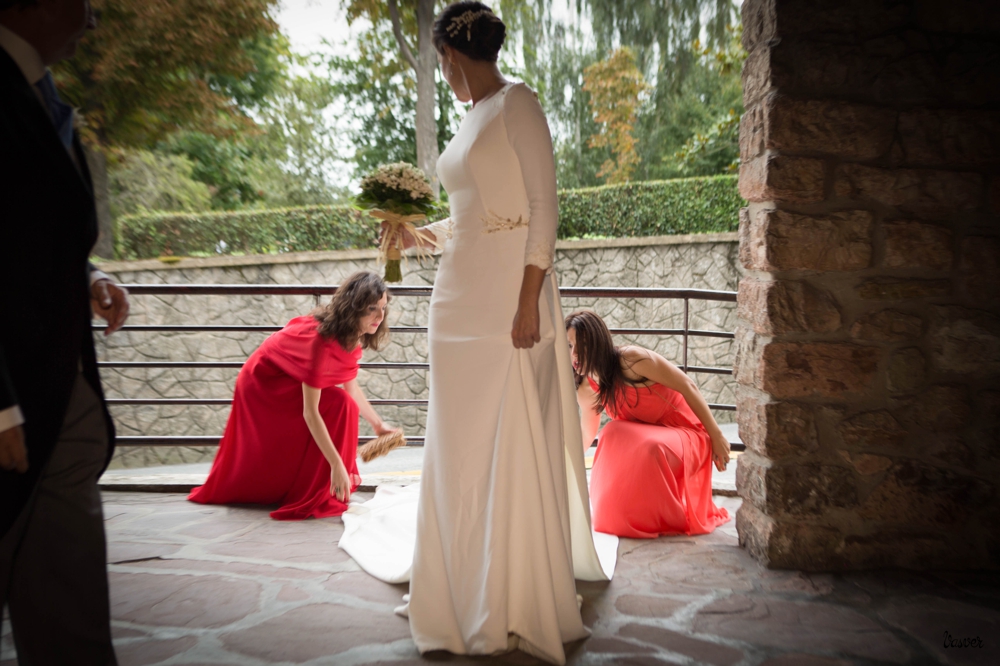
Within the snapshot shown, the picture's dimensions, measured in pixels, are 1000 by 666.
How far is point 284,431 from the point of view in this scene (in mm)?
3285

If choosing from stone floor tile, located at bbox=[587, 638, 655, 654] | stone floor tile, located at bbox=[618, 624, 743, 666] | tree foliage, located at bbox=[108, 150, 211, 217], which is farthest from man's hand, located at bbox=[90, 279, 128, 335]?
tree foliage, located at bbox=[108, 150, 211, 217]

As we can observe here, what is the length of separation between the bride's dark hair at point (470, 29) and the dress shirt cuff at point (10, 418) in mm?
1515

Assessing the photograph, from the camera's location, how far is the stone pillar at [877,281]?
8.20 ft

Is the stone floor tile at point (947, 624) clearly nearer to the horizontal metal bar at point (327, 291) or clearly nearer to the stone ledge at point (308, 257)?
the horizontal metal bar at point (327, 291)

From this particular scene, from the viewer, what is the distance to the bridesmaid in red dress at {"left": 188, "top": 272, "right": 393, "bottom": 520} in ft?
10.4

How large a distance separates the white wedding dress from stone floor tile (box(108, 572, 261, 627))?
0.69 meters

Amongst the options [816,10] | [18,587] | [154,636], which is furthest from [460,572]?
[816,10]

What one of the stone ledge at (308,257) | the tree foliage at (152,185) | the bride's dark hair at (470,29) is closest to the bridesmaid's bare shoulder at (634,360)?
the bride's dark hair at (470,29)

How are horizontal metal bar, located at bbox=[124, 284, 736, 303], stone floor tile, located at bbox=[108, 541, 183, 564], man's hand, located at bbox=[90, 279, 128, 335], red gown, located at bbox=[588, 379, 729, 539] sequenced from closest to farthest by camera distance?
man's hand, located at bbox=[90, 279, 128, 335] → stone floor tile, located at bbox=[108, 541, 183, 564] → red gown, located at bbox=[588, 379, 729, 539] → horizontal metal bar, located at bbox=[124, 284, 736, 303]

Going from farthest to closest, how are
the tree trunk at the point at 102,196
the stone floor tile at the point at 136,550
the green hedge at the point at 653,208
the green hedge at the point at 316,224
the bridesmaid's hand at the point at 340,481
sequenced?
the green hedge at the point at 316,224 < the green hedge at the point at 653,208 < the tree trunk at the point at 102,196 < the bridesmaid's hand at the point at 340,481 < the stone floor tile at the point at 136,550

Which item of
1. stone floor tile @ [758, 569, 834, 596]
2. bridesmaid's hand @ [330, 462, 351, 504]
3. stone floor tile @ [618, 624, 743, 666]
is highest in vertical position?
bridesmaid's hand @ [330, 462, 351, 504]

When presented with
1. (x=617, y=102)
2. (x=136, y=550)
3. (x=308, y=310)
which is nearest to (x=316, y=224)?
(x=308, y=310)

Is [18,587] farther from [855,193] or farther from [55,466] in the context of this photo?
[855,193]

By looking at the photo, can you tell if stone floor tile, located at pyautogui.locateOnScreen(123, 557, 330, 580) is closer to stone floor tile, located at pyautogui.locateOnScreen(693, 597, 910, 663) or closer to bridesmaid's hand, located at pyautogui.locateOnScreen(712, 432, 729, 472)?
stone floor tile, located at pyautogui.locateOnScreen(693, 597, 910, 663)
